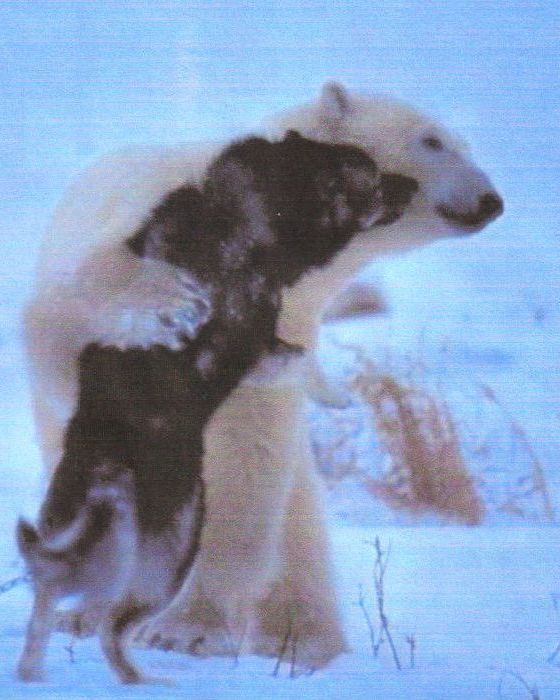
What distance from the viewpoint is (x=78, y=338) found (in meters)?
2.87

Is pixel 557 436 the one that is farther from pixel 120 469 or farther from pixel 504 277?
pixel 120 469

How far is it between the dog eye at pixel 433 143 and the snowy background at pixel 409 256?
6 centimetres

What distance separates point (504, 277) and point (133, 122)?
943mm

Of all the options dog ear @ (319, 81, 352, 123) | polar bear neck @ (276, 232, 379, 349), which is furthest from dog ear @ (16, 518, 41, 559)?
dog ear @ (319, 81, 352, 123)

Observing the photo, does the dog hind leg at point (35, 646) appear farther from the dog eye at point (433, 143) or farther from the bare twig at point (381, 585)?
the dog eye at point (433, 143)

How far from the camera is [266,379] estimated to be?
2.97 m

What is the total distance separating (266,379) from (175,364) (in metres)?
A: 0.22

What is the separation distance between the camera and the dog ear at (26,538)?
281 cm

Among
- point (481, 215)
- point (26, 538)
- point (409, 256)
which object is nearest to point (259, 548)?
point (26, 538)

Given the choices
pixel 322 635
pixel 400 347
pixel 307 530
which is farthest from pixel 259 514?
pixel 400 347

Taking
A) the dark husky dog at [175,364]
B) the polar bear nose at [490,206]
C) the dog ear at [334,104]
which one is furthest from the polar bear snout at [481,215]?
the dog ear at [334,104]

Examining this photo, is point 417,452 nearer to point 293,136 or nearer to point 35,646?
point 293,136

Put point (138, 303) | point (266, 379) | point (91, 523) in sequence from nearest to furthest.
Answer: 1. point (91, 523)
2. point (138, 303)
3. point (266, 379)

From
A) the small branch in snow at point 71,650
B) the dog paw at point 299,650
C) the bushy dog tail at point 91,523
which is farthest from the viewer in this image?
the dog paw at point 299,650
